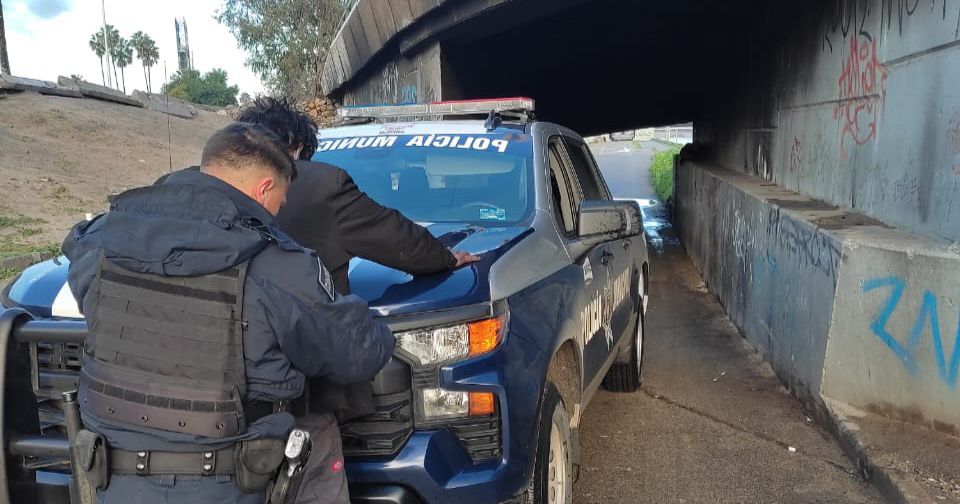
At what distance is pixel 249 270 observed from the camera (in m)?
1.86

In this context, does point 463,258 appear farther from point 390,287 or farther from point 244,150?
point 244,150

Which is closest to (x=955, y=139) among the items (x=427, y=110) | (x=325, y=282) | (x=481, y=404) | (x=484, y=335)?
(x=427, y=110)

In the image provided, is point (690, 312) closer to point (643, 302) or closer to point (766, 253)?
point (766, 253)

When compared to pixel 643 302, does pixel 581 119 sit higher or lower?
higher

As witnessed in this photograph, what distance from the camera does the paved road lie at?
167 inches

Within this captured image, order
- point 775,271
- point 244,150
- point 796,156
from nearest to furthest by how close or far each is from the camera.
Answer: point 244,150 → point 775,271 → point 796,156

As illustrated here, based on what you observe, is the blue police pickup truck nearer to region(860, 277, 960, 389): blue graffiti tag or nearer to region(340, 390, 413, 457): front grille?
region(340, 390, 413, 457): front grille

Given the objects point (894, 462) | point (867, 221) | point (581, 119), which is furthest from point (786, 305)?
point (581, 119)

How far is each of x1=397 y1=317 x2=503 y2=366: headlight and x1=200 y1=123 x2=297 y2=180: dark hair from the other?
784 mm

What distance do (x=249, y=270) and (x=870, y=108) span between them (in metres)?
5.32

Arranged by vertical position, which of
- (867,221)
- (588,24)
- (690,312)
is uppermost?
(588,24)

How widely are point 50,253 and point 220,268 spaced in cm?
1060

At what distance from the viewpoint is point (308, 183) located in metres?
2.80

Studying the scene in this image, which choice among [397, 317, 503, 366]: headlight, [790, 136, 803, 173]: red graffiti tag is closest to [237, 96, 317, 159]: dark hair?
[397, 317, 503, 366]: headlight
